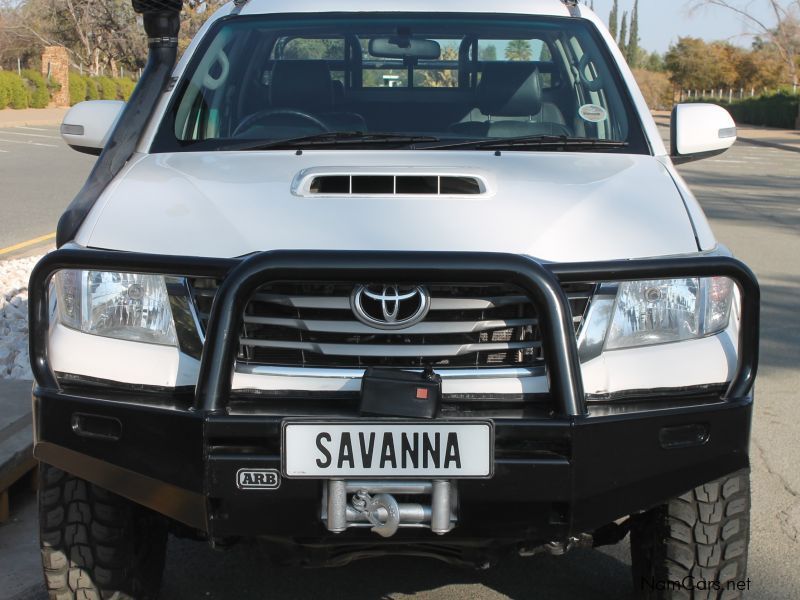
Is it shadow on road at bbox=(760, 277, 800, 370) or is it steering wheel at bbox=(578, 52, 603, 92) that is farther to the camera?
shadow on road at bbox=(760, 277, 800, 370)

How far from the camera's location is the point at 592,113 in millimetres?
3965

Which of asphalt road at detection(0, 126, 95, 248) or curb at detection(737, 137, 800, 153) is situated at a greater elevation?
asphalt road at detection(0, 126, 95, 248)

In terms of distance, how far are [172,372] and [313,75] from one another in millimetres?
A: 1853

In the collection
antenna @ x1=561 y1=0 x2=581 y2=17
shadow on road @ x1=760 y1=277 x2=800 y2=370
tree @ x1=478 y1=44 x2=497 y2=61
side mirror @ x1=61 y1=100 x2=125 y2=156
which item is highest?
antenna @ x1=561 y1=0 x2=581 y2=17

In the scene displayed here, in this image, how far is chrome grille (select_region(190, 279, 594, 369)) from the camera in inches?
107

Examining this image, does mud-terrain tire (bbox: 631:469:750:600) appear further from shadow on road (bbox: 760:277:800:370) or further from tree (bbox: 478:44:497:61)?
shadow on road (bbox: 760:277:800:370)

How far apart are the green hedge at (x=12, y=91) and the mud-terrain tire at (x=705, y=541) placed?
3935 centimetres

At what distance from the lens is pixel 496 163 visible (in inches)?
133

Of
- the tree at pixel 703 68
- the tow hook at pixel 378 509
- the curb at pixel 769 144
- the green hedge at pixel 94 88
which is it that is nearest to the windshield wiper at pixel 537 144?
the tow hook at pixel 378 509

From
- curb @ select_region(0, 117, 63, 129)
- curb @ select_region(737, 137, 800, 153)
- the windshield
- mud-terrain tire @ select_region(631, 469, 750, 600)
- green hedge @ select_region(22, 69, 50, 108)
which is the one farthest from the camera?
green hedge @ select_region(22, 69, 50, 108)

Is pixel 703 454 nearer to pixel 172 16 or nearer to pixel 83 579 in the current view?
pixel 83 579

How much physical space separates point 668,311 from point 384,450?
0.83 m

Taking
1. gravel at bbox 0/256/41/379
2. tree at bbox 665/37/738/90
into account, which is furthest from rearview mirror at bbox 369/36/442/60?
tree at bbox 665/37/738/90

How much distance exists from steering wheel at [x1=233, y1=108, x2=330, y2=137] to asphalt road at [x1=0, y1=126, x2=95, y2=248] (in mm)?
6705
